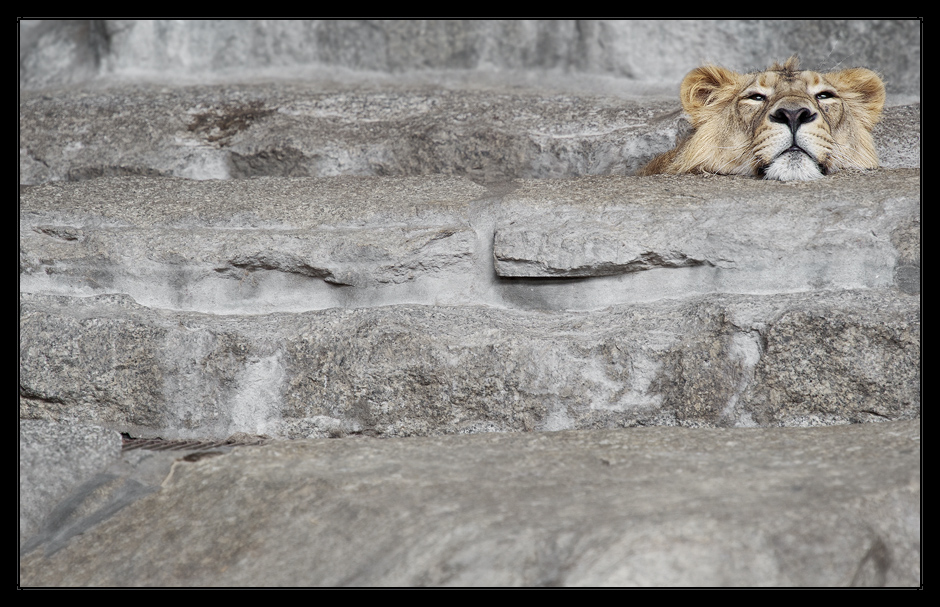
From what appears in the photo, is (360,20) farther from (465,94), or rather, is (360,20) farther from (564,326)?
(564,326)

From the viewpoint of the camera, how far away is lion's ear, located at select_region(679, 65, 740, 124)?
11.1 feet

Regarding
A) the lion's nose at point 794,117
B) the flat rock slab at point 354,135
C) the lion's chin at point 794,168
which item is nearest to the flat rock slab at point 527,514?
the lion's chin at point 794,168

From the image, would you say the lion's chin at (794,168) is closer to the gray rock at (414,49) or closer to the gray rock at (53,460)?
the gray rock at (414,49)

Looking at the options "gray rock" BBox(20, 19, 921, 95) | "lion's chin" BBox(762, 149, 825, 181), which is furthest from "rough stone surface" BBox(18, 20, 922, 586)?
"gray rock" BBox(20, 19, 921, 95)

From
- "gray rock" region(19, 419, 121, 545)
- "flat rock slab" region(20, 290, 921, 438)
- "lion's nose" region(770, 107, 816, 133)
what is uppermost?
"lion's nose" region(770, 107, 816, 133)

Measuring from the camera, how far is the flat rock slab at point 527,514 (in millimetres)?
1536

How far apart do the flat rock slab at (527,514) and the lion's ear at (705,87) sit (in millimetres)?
1568

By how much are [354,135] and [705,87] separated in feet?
4.66

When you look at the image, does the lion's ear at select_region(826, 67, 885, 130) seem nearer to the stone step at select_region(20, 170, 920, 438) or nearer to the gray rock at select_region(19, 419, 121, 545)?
the stone step at select_region(20, 170, 920, 438)

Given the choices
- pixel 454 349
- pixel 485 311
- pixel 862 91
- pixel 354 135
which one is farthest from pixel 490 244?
pixel 862 91

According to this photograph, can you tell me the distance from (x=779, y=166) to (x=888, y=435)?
3.92 ft

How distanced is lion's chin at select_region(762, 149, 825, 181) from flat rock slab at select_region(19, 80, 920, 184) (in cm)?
71

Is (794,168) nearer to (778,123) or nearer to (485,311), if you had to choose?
(778,123)

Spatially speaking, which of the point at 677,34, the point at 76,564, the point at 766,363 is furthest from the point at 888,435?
the point at 677,34
